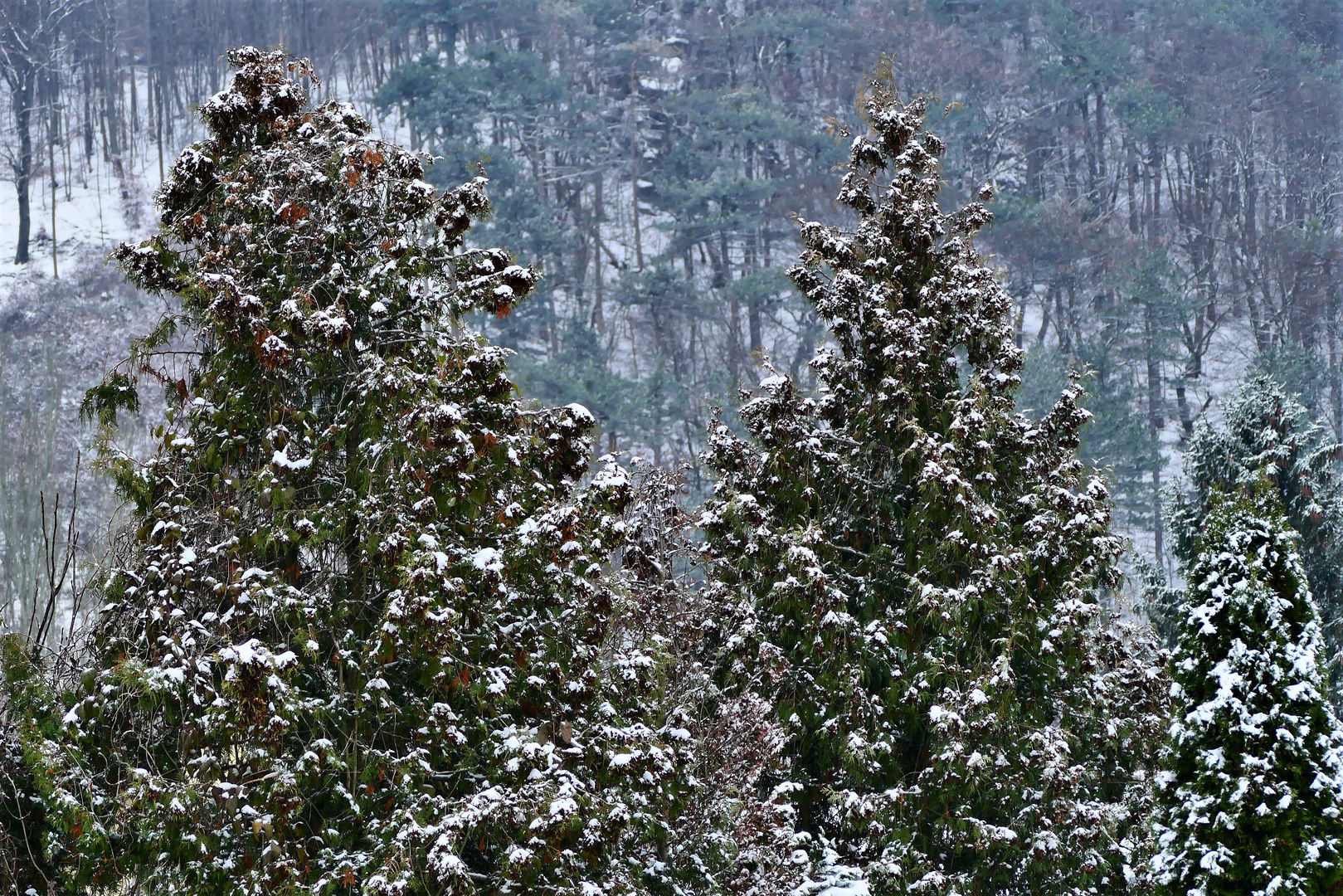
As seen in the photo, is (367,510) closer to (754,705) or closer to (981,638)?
(754,705)

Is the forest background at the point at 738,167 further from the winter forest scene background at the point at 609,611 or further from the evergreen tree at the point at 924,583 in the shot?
the winter forest scene background at the point at 609,611

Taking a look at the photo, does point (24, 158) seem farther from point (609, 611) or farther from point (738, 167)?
point (609, 611)

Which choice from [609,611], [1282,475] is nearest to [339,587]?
[609,611]

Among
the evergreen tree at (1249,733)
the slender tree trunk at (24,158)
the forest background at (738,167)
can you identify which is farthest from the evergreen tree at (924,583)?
the slender tree trunk at (24,158)

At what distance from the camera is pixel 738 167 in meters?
57.5

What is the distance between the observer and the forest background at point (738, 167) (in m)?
47.0

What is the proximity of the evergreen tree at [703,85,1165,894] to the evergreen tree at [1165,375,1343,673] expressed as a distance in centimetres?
734

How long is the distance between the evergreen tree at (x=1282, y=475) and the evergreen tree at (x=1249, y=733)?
10.5 meters

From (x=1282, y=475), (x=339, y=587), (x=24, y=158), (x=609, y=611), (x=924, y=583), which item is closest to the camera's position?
(x=339, y=587)

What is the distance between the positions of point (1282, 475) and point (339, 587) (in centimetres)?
1442

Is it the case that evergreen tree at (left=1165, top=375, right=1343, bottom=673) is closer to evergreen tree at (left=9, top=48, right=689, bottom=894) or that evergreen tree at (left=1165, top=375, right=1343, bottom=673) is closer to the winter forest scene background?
the winter forest scene background

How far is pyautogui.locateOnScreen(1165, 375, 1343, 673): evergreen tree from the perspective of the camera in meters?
18.6

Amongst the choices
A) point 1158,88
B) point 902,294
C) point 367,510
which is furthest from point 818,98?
point 367,510

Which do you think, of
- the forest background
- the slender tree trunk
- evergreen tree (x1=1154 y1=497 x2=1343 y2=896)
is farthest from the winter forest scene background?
the slender tree trunk
